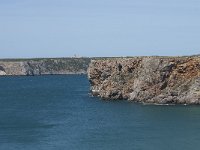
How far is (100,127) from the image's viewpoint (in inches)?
2717

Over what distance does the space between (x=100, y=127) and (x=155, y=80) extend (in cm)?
2730

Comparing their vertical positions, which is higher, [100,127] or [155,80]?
[155,80]

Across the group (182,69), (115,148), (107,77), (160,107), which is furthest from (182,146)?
(107,77)

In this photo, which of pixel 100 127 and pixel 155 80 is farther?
pixel 155 80

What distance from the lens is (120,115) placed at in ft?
265

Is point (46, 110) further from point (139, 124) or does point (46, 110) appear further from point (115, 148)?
point (115, 148)

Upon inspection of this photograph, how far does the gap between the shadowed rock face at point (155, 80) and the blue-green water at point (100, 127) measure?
11.8 feet

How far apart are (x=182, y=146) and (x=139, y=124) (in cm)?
1700

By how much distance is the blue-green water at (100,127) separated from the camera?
184ft

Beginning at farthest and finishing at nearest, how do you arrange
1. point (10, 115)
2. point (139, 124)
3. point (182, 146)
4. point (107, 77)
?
point (107, 77) < point (10, 115) < point (139, 124) < point (182, 146)

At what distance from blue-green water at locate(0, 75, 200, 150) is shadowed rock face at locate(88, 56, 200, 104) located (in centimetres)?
359

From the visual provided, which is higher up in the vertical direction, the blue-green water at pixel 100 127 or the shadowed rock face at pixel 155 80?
the shadowed rock face at pixel 155 80

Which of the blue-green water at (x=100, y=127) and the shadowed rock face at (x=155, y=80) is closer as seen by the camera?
the blue-green water at (x=100, y=127)

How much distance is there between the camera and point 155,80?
3703 inches
